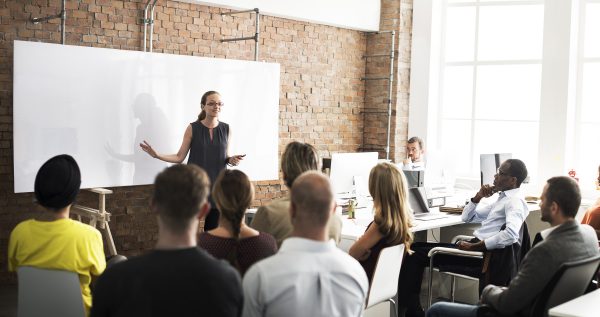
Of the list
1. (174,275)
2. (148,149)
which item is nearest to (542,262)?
(174,275)

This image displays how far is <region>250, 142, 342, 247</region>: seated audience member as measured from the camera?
379cm

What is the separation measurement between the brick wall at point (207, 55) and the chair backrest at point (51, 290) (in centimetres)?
343

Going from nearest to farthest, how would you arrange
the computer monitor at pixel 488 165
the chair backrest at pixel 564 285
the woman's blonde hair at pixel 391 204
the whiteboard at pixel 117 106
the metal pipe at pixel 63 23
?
the chair backrest at pixel 564 285 < the woman's blonde hair at pixel 391 204 < the whiteboard at pixel 117 106 < the metal pipe at pixel 63 23 < the computer monitor at pixel 488 165

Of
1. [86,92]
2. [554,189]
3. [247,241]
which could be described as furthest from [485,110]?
[247,241]

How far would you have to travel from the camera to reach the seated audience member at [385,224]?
4234 mm

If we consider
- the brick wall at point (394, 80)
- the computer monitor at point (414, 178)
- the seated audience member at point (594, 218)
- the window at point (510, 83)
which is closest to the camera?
the seated audience member at point (594, 218)

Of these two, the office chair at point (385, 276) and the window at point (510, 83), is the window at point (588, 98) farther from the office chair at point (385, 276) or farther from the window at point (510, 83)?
the office chair at point (385, 276)

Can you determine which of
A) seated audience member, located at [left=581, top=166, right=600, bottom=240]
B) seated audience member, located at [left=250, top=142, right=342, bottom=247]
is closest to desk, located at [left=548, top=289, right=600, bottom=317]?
seated audience member, located at [left=250, top=142, right=342, bottom=247]

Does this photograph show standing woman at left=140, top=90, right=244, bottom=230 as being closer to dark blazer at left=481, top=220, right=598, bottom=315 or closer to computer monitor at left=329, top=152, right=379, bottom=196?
computer monitor at left=329, top=152, right=379, bottom=196

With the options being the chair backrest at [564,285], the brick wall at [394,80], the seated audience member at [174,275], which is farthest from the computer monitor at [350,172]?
the seated audience member at [174,275]

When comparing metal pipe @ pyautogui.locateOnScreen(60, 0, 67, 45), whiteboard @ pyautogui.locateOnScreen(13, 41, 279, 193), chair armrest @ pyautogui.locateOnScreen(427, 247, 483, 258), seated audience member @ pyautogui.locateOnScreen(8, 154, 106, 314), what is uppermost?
metal pipe @ pyautogui.locateOnScreen(60, 0, 67, 45)

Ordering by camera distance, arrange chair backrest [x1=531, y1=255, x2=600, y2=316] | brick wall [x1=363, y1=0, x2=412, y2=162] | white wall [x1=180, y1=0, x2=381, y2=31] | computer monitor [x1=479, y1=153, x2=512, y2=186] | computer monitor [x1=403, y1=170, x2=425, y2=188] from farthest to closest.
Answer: brick wall [x1=363, y1=0, x2=412, y2=162] → white wall [x1=180, y1=0, x2=381, y2=31] → computer monitor [x1=479, y1=153, x2=512, y2=186] → computer monitor [x1=403, y1=170, x2=425, y2=188] → chair backrest [x1=531, y1=255, x2=600, y2=316]

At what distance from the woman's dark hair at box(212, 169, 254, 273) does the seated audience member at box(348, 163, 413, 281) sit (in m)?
1.29

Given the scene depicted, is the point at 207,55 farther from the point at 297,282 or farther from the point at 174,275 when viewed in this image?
the point at 174,275
